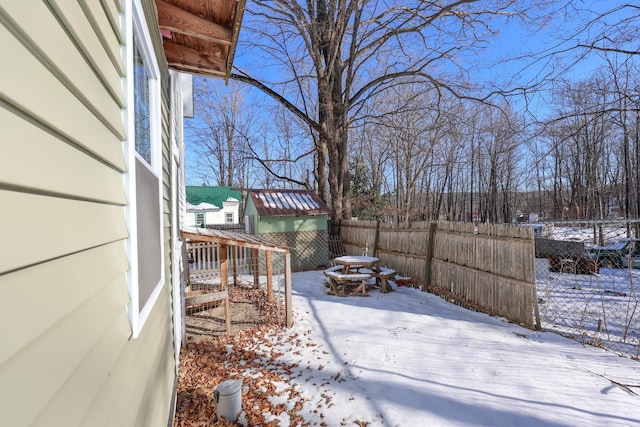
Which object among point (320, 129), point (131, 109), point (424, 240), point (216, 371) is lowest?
point (216, 371)

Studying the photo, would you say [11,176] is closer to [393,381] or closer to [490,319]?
[393,381]

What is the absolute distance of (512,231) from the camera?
5.75 meters

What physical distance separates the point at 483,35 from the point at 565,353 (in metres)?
10.2

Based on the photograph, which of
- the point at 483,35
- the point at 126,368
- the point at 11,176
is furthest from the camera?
the point at 483,35

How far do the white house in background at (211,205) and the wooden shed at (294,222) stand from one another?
10.7 meters

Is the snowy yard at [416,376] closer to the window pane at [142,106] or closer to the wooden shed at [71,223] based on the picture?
the wooden shed at [71,223]

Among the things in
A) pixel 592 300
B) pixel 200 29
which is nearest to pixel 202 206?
pixel 200 29

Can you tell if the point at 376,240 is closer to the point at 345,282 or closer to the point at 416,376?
the point at 345,282

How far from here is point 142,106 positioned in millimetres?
2334

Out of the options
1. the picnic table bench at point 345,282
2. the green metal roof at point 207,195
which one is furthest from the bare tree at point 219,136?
the picnic table bench at point 345,282

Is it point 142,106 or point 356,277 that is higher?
point 142,106

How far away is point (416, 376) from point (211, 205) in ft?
70.0

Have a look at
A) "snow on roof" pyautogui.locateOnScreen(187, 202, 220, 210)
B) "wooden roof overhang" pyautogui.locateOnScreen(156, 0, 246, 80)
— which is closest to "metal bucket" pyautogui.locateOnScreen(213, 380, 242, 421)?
"wooden roof overhang" pyautogui.locateOnScreen(156, 0, 246, 80)

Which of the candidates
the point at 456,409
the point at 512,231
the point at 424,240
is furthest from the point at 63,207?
the point at 424,240
